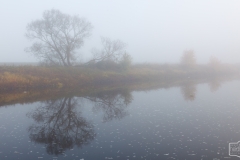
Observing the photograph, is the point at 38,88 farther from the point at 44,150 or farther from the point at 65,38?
the point at 44,150

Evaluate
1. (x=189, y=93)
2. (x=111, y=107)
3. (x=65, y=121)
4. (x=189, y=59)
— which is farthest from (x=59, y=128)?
(x=189, y=59)

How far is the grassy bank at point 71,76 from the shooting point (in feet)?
98.7

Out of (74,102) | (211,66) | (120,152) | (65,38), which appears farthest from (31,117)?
(211,66)

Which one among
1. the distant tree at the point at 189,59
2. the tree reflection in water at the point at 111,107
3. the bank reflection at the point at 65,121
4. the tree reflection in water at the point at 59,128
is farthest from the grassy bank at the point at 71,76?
the tree reflection in water at the point at 59,128

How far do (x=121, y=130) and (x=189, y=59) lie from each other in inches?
1792

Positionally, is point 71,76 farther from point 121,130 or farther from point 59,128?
point 121,130

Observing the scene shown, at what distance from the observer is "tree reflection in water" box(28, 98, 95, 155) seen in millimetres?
11047

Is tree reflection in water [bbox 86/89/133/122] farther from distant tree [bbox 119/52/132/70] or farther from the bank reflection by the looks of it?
distant tree [bbox 119/52/132/70]

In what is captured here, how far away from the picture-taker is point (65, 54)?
40312 millimetres

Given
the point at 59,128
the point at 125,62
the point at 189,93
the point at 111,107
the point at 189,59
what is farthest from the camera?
the point at 189,59

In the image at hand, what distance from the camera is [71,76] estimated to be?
1399 inches

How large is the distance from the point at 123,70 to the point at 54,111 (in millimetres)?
26247

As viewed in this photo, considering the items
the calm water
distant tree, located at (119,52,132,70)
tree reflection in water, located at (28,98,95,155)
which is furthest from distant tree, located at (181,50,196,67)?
tree reflection in water, located at (28,98,95,155)

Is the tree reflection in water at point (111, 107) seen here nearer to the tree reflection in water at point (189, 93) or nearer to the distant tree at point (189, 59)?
the tree reflection in water at point (189, 93)
